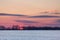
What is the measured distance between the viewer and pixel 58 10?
1683 millimetres

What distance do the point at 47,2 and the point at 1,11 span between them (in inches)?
22.4

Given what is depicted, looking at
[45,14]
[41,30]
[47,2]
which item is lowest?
[41,30]

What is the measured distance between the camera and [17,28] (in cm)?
166

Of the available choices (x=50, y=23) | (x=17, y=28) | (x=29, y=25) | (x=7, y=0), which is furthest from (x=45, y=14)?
(x=7, y=0)

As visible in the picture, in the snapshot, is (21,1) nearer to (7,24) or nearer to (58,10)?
(7,24)

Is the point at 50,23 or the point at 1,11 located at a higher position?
the point at 1,11

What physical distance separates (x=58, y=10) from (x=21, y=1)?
0.46 m

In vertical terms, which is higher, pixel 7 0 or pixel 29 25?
pixel 7 0

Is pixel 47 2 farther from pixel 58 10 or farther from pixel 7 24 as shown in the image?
pixel 7 24
